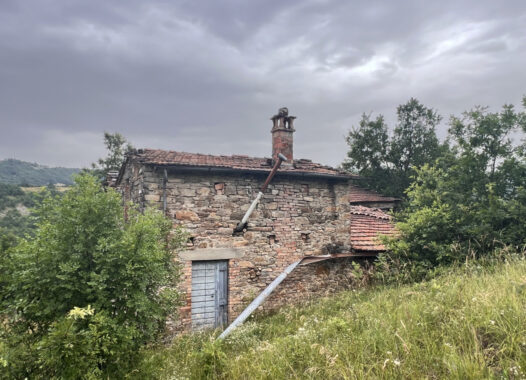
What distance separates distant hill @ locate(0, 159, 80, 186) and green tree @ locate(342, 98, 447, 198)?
2256 inches

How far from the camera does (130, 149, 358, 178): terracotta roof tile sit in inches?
292

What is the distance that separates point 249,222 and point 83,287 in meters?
4.94

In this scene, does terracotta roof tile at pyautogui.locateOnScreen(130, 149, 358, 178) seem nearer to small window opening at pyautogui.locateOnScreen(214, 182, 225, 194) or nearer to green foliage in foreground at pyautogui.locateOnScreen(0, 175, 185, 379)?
small window opening at pyautogui.locateOnScreen(214, 182, 225, 194)

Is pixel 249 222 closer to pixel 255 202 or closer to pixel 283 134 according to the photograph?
pixel 255 202

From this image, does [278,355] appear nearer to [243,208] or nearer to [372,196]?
[243,208]

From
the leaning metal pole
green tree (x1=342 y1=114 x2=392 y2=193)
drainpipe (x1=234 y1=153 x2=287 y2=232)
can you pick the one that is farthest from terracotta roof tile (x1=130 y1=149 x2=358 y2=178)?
green tree (x1=342 y1=114 x2=392 y2=193)

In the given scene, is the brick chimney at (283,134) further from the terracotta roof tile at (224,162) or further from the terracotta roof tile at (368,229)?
the terracotta roof tile at (368,229)

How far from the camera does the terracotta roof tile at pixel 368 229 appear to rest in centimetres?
925

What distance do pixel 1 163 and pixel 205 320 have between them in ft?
278

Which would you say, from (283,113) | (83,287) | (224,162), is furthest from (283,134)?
(83,287)

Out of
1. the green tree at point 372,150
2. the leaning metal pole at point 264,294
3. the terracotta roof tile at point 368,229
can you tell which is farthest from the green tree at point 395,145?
the leaning metal pole at point 264,294

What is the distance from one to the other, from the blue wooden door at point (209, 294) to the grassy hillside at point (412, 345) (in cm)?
312

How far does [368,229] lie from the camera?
10102mm

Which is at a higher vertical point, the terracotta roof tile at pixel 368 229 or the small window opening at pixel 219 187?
the small window opening at pixel 219 187
